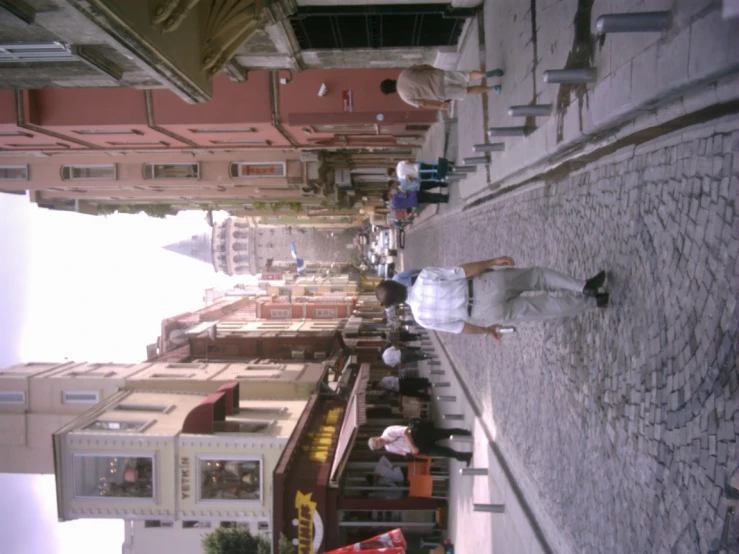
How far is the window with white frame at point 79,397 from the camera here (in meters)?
23.0

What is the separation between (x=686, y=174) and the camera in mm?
4402

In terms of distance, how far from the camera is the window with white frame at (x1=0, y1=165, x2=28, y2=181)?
21.0 m

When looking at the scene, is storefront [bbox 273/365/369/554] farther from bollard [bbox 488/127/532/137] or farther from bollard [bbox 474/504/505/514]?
bollard [bbox 488/127/532/137]

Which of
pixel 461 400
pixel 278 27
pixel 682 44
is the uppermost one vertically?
pixel 278 27

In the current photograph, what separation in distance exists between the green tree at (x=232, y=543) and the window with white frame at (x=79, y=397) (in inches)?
376

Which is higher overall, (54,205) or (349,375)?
(54,205)

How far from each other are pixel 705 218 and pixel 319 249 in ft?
246

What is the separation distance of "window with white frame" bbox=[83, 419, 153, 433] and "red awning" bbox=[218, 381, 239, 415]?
2.56 meters

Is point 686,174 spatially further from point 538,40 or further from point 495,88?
point 495,88

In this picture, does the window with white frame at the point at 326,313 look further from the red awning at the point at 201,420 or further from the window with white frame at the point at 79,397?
the red awning at the point at 201,420

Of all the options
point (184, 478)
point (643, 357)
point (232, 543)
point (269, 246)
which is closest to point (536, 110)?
point (643, 357)

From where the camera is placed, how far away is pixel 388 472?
16.5 meters

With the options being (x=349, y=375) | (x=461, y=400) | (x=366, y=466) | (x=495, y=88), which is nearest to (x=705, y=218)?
(x=495, y=88)

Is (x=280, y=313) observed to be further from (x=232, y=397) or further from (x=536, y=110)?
(x=536, y=110)
